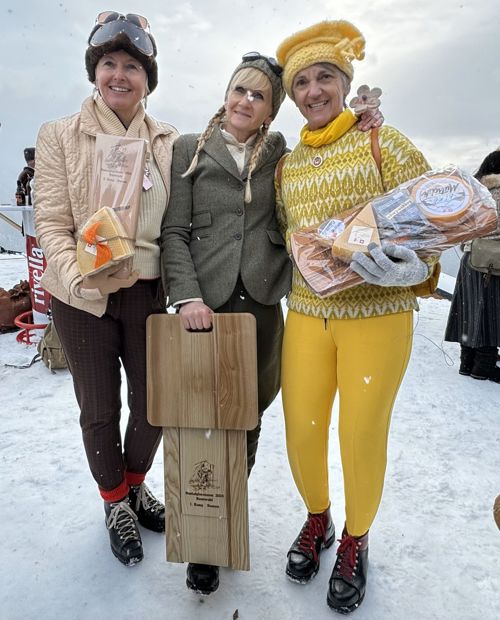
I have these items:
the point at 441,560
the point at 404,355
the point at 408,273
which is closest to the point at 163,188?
the point at 408,273

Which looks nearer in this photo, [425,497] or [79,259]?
[79,259]

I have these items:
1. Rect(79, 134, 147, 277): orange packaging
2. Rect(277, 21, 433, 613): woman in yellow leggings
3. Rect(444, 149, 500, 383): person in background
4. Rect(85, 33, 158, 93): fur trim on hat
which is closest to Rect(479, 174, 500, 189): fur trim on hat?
Rect(444, 149, 500, 383): person in background

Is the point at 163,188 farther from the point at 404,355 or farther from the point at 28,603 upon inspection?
the point at 28,603

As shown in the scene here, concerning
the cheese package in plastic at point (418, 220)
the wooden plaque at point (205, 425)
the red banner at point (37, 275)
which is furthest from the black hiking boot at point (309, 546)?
the red banner at point (37, 275)

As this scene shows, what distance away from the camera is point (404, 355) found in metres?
1.65

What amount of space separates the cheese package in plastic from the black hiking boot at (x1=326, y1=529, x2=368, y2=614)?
39.0 inches

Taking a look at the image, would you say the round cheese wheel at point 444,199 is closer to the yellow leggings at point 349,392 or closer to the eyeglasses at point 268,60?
the yellow leggings at point 349,392

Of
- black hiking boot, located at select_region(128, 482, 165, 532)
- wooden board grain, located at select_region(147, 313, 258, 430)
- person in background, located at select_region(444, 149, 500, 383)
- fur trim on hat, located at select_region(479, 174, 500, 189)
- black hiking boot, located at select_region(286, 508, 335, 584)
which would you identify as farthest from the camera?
person in background, located at select_region(444, 149, 500, 383)

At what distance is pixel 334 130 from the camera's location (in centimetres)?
158

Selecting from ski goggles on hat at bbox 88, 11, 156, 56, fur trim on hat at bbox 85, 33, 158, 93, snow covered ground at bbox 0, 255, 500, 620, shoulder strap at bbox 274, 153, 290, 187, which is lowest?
snow covered ground at bbox 0, 255, 500, 620

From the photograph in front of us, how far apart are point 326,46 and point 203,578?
1932 mm

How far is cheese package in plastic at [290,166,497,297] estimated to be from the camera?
4.49 ft

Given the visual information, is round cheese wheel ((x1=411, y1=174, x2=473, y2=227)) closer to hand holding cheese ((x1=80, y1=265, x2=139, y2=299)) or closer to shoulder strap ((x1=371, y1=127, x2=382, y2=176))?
shoulder strap ((x1=371, y1=127, x2=382, y2=176))

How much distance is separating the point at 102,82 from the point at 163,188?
41 centimetres
